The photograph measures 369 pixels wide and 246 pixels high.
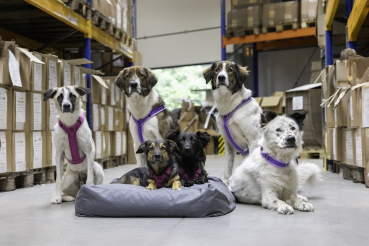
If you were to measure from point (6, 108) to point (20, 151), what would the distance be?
0.68m

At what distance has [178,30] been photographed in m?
16.5

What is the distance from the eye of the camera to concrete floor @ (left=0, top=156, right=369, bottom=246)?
101 inches

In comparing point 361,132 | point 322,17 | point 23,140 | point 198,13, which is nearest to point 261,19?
point 322,17

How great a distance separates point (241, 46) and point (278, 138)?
38.8 ft

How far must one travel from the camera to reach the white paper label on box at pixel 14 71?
514 cm

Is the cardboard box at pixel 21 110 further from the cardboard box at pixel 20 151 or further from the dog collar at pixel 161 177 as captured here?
the dog collar at pixel 161 177

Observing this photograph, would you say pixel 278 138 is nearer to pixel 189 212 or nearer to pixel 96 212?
pixel 189 212

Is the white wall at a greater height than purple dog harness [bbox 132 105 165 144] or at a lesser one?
greater

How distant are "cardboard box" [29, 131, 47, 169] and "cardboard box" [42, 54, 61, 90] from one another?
83 cm

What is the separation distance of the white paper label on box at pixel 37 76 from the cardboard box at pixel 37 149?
28.6 inches

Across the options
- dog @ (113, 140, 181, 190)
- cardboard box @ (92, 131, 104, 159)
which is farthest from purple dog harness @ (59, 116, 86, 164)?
cardboard box @ (92, 131, 104, 159)

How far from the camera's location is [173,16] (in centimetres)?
1669

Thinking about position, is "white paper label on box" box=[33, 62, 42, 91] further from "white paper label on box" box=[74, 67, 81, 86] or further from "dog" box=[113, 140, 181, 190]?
"dog" box=[113, 140, 181, 190]

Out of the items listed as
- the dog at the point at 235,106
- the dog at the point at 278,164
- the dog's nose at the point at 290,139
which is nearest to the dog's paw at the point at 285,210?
the dog at the point at 278,164
